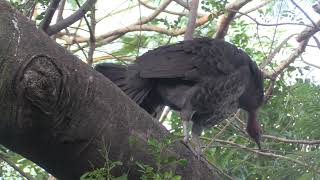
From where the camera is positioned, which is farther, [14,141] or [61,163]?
[61,163]

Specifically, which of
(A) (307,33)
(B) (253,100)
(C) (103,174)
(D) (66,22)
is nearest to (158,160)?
(C) (103,174)

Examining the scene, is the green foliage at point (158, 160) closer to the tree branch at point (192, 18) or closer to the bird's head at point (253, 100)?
the tree branch at point (192, 18)

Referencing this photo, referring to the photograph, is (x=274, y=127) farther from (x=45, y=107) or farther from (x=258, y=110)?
(x=45, y=107)

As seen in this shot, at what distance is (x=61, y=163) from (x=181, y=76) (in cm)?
166

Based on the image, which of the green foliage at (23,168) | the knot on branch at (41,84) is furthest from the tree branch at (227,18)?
the knot on branch at (41,84)

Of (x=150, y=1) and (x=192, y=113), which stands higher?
(x=150, y=1)

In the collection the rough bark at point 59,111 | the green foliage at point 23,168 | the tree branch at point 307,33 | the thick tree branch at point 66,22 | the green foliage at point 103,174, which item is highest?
the tree branch at point 307,33

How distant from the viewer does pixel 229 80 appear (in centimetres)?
404

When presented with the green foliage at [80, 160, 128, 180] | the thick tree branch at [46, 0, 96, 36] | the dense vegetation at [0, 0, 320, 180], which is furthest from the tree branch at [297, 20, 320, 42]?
the green foliage at [80, 160, 128, 180]

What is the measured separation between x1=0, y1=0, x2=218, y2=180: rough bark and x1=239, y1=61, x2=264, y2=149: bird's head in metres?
1.95

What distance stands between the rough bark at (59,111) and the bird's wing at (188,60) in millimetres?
1254

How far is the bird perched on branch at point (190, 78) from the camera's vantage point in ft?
12.2

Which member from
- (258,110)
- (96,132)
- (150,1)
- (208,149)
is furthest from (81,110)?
(150,1)

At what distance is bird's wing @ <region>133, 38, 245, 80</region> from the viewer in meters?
3.75
